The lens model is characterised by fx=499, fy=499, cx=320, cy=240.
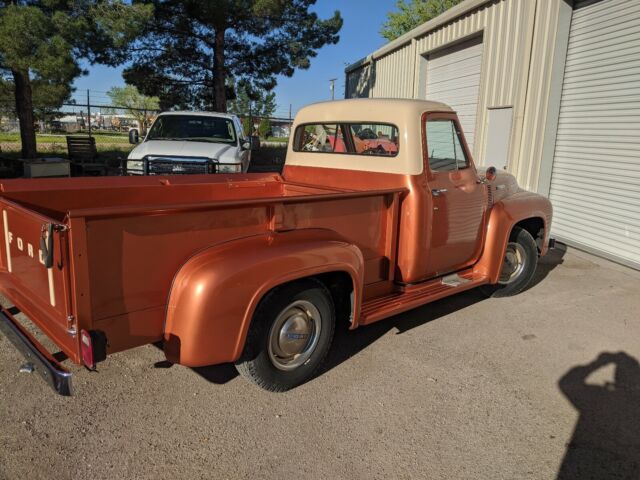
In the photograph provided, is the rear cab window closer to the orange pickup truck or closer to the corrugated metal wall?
the orange pickup truck

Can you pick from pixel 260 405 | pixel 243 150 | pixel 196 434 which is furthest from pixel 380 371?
pixel 243 150

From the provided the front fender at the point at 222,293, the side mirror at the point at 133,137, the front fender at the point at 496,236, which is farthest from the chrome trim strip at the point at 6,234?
the side mirror at the point at 133,137

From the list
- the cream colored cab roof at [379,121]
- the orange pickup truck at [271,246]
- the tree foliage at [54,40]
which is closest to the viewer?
the orange pickup truck at [271,246]

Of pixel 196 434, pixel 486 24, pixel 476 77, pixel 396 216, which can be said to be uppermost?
pixel 486 24

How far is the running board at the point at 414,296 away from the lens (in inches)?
146

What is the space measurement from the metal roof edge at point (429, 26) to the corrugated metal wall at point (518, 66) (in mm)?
141

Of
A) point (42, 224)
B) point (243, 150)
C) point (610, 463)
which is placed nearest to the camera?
point (42, 224)

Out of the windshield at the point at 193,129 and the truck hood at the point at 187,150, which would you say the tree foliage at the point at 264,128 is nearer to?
the windshield at the point at 193,129

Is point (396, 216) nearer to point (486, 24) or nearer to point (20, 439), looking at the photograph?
point (20, 439)

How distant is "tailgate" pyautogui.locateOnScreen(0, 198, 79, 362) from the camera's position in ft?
7.95

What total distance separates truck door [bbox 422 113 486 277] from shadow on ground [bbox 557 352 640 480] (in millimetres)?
1336

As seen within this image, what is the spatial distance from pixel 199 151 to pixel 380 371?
6.47 metres

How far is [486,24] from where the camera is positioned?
373 inches

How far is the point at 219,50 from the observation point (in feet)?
59.6
